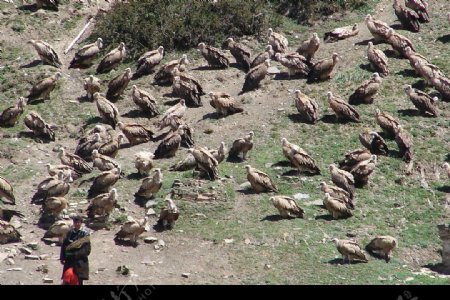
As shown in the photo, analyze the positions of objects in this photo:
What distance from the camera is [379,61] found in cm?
3753

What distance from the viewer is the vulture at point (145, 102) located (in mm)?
36062

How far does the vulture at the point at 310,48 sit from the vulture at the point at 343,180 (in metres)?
8.28

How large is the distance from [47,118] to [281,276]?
11.8m

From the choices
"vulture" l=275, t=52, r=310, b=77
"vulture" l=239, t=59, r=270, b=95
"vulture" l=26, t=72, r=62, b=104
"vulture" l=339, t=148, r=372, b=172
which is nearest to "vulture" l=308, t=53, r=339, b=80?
"vulture" l=275, t=52, r=310, b=77

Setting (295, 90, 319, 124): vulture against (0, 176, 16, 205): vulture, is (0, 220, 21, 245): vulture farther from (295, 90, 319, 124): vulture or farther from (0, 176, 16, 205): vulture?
(295, 90, 319, 124): vulture

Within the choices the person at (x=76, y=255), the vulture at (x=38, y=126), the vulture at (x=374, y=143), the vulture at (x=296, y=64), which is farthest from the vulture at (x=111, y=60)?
the person at (x=76, y=255)

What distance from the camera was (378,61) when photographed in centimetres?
3753

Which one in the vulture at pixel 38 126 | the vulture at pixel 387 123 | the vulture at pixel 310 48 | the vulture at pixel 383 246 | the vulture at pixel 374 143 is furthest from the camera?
the vulture at pixel 310 48

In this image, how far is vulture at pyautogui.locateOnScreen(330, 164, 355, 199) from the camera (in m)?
31.0

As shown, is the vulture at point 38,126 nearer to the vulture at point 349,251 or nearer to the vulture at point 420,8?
the vulture at point 349,251

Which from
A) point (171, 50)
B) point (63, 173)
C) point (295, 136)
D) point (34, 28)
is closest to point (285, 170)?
point (295, 136)

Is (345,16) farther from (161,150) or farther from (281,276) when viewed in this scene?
(281,276)

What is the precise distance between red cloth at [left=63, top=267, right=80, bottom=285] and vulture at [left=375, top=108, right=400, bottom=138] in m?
12.8

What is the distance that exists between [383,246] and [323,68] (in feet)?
34.1
